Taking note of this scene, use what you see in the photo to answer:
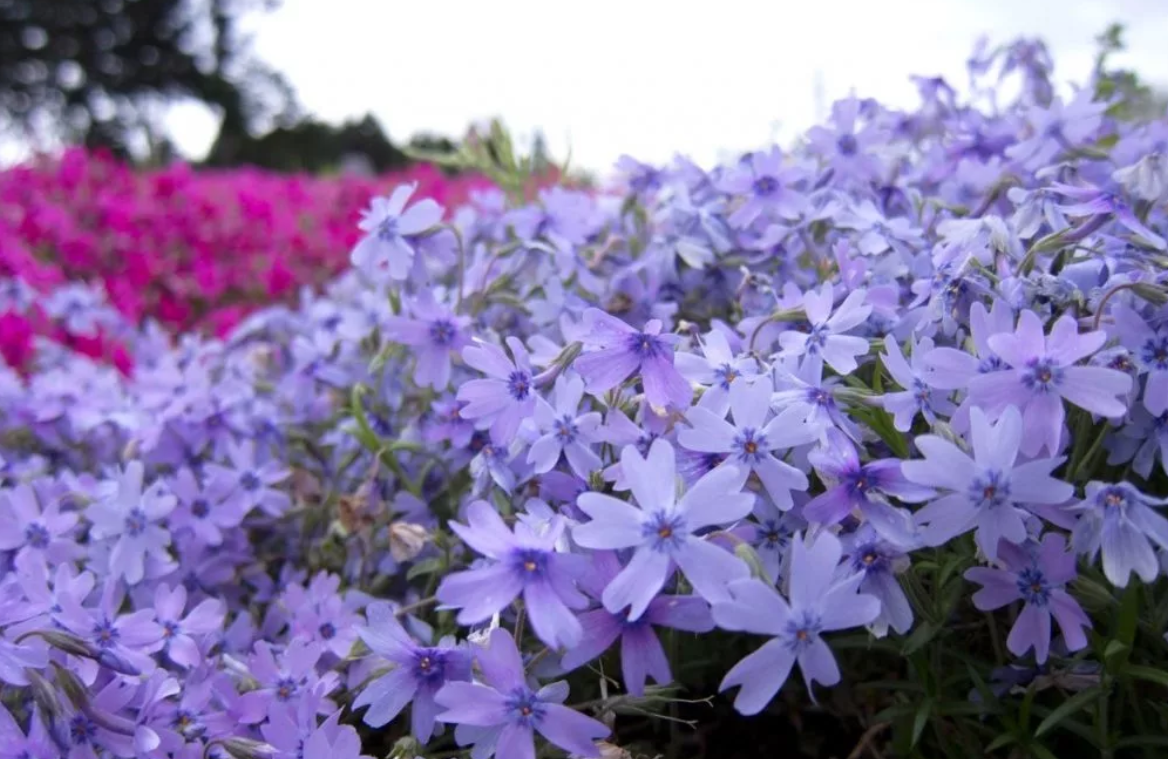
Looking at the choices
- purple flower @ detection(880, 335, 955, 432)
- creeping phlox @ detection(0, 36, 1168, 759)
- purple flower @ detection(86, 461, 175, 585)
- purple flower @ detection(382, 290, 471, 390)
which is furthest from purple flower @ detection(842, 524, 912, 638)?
purple flower @ detection(86, 461, 175, 585)

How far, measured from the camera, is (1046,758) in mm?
968

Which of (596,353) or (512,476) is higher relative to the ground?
(596,353)

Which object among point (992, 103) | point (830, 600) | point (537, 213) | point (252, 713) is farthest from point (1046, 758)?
point (992, 103)

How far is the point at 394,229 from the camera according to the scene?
4.37ft

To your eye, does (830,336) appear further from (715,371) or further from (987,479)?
(987,479)

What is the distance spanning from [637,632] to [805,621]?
14 centimetres

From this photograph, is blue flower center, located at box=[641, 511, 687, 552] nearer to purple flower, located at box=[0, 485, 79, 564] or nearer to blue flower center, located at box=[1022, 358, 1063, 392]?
blue flower center, located at box=[1022, 358, 1063, 392]

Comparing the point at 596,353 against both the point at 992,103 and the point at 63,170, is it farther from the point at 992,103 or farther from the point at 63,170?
the point at 63,170

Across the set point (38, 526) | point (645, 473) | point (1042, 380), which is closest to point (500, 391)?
point (645, 473)

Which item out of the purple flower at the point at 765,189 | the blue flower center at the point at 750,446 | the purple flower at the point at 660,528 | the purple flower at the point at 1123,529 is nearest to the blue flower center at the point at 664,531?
the purple flower at the point at 660,528

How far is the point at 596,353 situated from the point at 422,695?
0.34m

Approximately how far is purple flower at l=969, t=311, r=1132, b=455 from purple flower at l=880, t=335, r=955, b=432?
65mm

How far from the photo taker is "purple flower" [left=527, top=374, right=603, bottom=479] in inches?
40.4

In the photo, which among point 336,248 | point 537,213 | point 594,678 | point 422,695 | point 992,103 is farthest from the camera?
point 336,248
